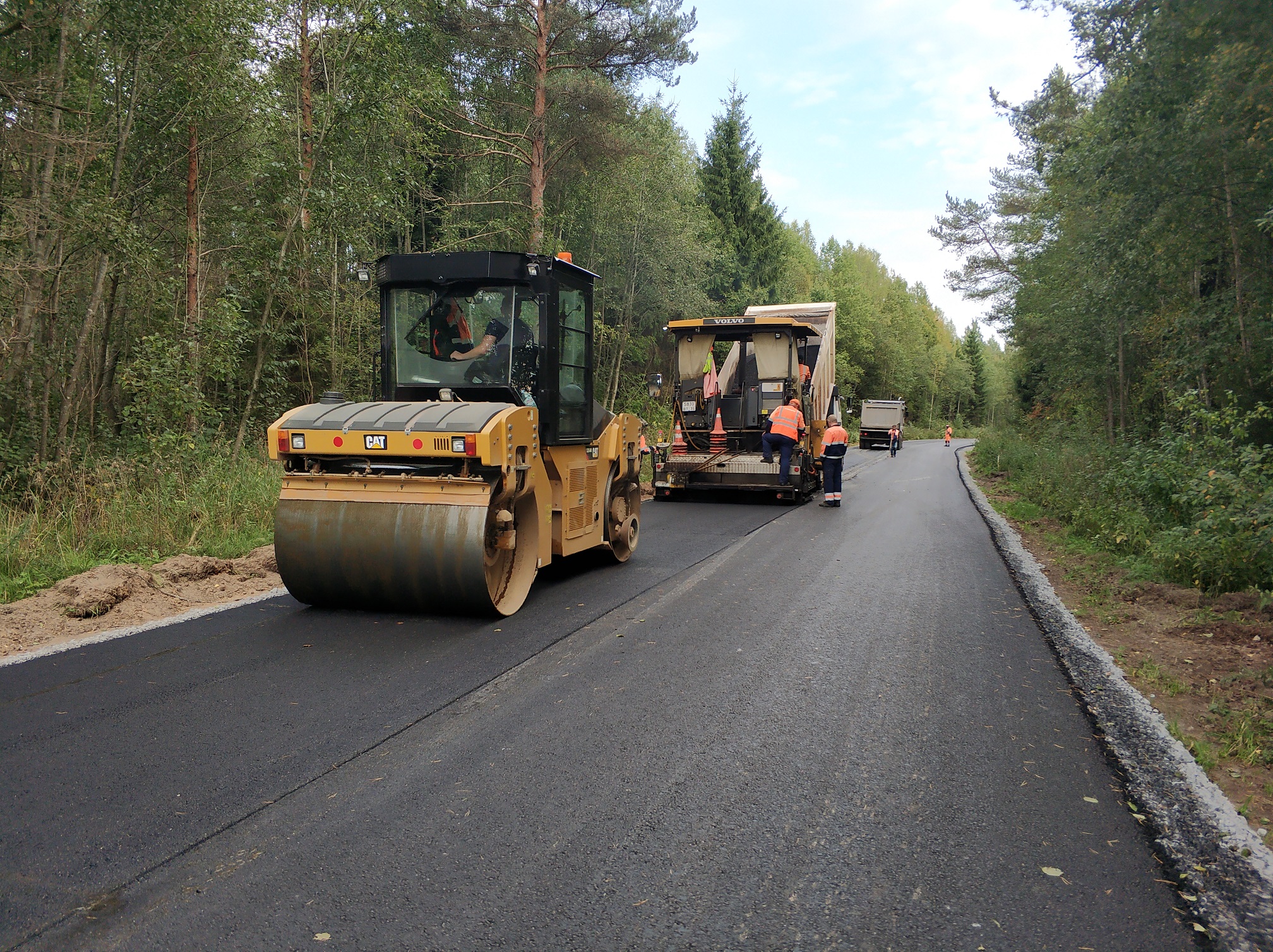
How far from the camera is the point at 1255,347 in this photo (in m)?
10.6

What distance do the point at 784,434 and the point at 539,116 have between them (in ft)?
31.6

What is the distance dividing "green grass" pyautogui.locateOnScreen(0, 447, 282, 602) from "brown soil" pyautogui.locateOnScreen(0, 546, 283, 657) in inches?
16.5

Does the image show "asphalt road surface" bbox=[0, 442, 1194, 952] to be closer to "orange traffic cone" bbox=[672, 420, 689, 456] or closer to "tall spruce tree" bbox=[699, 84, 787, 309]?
"orange traffic cone" bbox=[672, 420, 689, 456]

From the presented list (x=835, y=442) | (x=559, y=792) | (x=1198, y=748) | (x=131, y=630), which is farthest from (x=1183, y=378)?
(x=131, y=630)

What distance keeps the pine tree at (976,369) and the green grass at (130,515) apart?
274 feet

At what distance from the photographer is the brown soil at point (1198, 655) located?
12.5ft

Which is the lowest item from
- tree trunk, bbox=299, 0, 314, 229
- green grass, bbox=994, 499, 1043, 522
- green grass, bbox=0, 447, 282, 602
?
green grass, bbox=994, 499, 1043, 522

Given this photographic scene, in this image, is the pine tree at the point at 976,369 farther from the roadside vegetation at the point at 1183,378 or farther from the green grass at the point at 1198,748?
the green grass at the point at 1198,748

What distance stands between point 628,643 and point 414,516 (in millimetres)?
1635

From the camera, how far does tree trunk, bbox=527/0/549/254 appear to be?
18359 mm

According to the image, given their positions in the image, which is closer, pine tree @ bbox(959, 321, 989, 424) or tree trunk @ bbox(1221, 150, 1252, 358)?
tree trunk @ bbox(1221, 150, 1252, 358)

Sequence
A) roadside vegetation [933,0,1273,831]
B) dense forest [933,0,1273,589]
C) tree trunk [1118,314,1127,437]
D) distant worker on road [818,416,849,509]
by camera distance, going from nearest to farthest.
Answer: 1. roadside vegetation [933,0,1273,831]
2. dense forest [933,0,1273,589]
3. distant worker on road [818,416,849,509]
4. tree trunk [1118,314,1127,437]

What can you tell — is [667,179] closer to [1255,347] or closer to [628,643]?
[1255,347]

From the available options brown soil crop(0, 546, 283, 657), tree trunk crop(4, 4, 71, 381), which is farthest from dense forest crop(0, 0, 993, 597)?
brown soil crop(0, 546, 283, 657)
